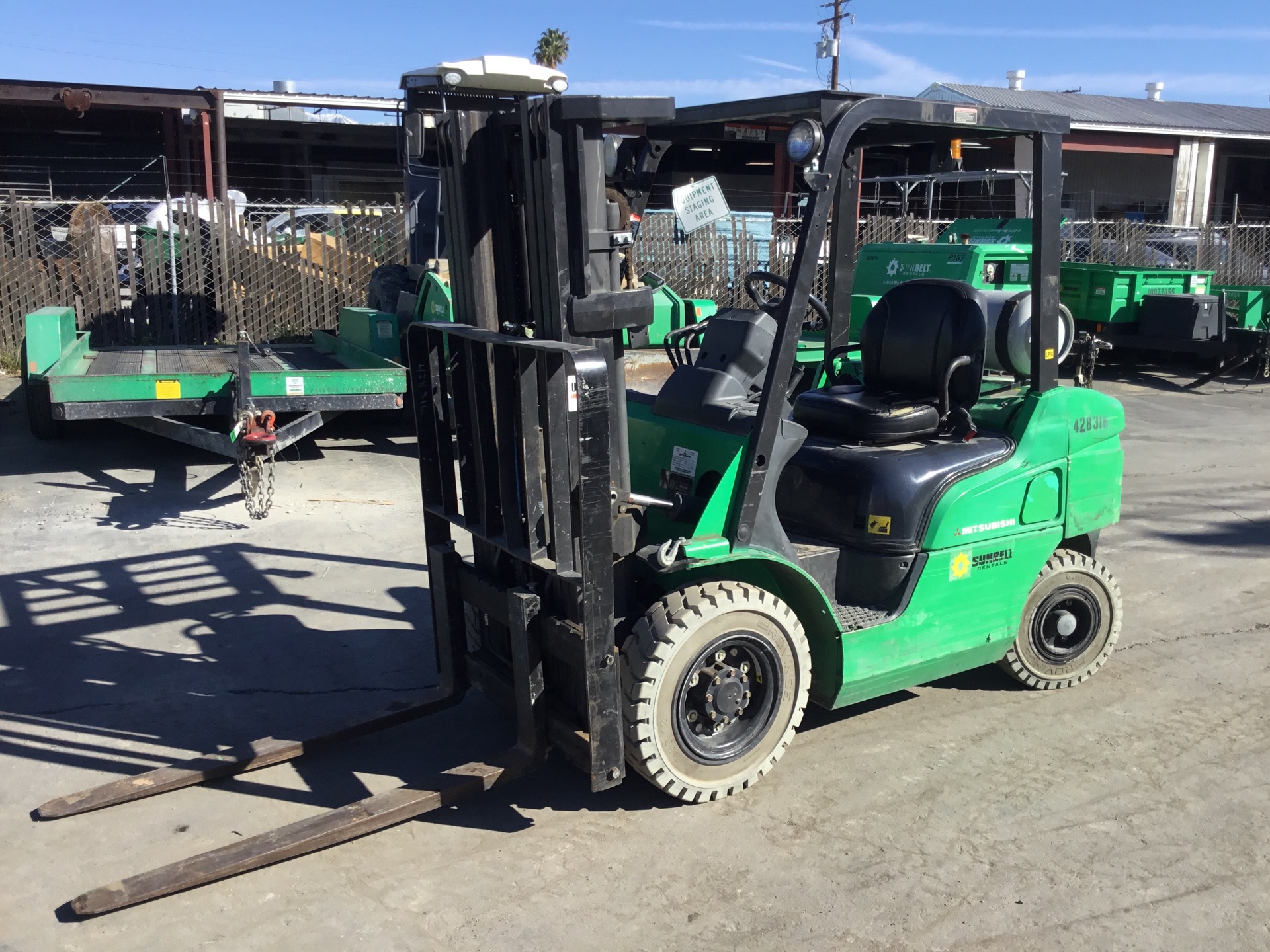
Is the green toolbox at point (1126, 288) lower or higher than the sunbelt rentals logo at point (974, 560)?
higher

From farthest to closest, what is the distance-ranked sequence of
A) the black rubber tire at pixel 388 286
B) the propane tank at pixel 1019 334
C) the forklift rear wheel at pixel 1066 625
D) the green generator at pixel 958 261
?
the green generator at pixel 958 261 < the black rubber tire at pixel 388 286 < the forklift rear wheel at pixel 1066 625 < the propane tank at pixel 1019 334

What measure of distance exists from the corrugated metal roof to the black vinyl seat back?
24496mm

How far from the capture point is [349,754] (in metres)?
4.41

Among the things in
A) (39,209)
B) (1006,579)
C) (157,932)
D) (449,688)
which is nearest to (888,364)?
(1006,579)

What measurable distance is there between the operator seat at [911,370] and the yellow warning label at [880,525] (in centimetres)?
40

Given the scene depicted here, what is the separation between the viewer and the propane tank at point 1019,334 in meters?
4.75

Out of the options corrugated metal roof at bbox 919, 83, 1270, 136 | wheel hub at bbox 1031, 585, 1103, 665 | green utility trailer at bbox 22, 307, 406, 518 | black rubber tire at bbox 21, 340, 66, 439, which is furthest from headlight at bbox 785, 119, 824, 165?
corrugated metal roof at bbox 919, 83, 1270, 136

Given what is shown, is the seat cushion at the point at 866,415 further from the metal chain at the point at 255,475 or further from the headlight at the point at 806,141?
the metal chain at the point at 255,475

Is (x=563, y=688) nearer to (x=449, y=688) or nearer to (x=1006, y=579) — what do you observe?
(x=449, y=688)

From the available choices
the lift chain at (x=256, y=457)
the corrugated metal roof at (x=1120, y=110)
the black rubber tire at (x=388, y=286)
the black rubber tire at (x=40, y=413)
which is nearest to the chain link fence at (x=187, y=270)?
the black rubber tire at (x=388, y=286)

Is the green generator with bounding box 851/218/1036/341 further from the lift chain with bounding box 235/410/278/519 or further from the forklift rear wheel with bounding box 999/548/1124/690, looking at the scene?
the forklift rear wheel with bounding box 999/548/1124/690

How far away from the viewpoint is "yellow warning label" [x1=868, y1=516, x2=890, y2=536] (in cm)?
440

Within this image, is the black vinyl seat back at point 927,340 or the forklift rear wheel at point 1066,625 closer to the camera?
the black vinyl seat back at point 927,340

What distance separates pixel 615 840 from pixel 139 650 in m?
2.93
